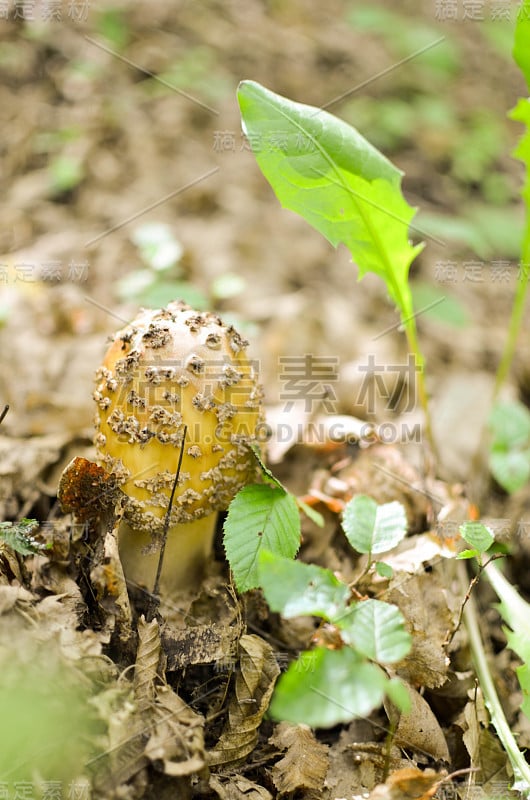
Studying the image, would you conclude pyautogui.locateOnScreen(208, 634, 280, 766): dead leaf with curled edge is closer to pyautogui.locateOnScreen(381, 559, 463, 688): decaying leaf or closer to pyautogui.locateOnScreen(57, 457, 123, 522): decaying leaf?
pyautogui.locateOnScreen(381, 559, 463, 688): decaying leaf

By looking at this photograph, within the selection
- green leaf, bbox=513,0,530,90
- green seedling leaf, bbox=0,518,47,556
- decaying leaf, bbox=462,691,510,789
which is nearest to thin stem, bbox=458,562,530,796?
decaying leaf, bbox=462,691,510,789

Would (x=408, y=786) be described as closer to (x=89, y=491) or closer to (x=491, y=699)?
(x=491, y=699)

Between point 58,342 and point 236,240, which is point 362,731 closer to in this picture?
point 58,342

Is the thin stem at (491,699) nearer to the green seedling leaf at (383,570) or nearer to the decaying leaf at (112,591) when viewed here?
the green seedling leaf at (383,570)

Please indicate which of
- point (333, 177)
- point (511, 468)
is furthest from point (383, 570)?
point (333, 177)

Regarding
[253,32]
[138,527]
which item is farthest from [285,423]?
[253,32]

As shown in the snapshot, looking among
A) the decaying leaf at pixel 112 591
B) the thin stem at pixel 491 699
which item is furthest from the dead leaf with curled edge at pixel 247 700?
the thin stem at pixel 491 699
